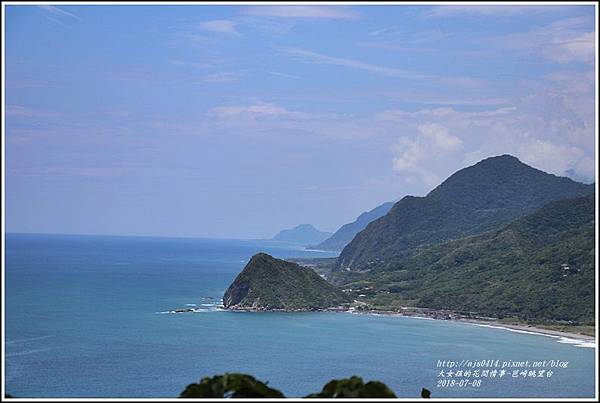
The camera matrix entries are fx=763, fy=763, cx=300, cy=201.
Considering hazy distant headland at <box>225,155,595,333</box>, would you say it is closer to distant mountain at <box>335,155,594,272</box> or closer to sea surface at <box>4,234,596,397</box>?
distant mountain at <box>335,155,594,272</box>

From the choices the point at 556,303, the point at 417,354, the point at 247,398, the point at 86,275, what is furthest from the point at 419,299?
the point at 247,398

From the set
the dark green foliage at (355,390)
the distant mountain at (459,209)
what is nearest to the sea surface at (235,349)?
the dark green foliage at (355,390)

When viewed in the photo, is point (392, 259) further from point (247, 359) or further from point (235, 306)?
point (247, 359)

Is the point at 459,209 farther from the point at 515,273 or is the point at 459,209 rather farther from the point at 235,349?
the point at 235,349

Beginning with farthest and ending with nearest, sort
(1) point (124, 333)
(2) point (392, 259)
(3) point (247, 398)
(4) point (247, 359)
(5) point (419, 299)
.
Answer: (2) point (392, 259) → (5) point (419, 299) → (1) point (124, 333) → (4) point (247, 359) → (3) point (247, 398)

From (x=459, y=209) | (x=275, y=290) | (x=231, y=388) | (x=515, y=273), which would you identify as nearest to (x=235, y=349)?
(x=275, y=290)

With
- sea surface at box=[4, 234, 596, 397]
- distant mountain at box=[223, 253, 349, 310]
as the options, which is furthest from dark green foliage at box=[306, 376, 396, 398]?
distant mountain at box=[223, 253, 349, 310]
